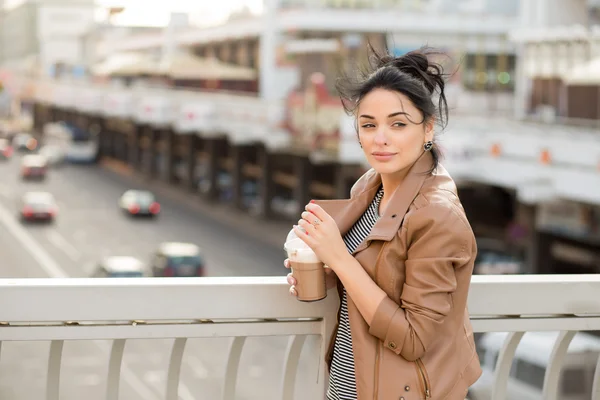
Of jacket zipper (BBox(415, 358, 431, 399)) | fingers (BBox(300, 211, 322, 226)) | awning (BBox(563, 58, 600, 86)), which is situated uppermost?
fingers (BBox(300, 211, 322, 226))

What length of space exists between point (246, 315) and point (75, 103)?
8180 cm

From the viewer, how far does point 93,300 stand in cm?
347

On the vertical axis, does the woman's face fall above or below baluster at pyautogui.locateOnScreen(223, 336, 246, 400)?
above

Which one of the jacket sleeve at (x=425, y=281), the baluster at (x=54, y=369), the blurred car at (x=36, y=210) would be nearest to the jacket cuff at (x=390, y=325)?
the jacket sleeve at (x=425, y=281)

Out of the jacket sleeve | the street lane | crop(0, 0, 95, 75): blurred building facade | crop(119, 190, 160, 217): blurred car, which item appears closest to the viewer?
the jacket sleeve

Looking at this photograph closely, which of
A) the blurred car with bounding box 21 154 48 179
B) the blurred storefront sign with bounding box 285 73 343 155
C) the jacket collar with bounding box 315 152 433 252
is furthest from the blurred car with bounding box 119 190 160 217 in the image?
the jacket collar with bounding box 315 152 433 252

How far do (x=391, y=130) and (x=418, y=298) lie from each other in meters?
0.51

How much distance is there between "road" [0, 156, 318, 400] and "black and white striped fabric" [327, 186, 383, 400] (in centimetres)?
57

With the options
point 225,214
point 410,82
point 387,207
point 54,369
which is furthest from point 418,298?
point 225,214

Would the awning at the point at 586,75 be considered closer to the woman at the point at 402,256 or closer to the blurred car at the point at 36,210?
the blurred car at the point at 36,210

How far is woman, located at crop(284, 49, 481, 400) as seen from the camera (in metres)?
2.87

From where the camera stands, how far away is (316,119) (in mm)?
38969

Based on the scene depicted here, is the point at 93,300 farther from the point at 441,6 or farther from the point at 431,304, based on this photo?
the point at 441,6

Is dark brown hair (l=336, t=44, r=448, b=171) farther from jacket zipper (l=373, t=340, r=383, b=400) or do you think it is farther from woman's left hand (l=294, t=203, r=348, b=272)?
jacket zipper (l=373, t=340, r=383, b=400)
